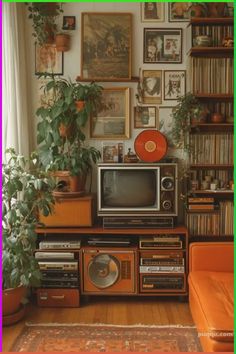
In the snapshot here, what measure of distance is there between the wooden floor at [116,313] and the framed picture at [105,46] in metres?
1.85

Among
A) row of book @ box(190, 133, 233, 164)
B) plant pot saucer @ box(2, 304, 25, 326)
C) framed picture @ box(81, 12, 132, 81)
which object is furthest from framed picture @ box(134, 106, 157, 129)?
plant pot saucer @ box(2, 304, 25, 326)

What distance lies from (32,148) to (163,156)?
114 centimetres

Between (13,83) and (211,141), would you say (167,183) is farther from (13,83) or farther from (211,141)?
(13,83)

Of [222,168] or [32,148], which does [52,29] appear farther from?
[222,168]

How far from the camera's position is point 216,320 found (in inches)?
75.2

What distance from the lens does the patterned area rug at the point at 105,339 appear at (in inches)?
94.0

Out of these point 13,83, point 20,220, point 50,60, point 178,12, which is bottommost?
point 20,220

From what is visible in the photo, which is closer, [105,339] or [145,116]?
[105,339]

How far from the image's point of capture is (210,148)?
3.17 m

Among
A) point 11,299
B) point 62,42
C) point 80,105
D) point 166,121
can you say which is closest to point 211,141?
point 166,121

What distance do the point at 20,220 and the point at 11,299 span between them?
1.77 feet

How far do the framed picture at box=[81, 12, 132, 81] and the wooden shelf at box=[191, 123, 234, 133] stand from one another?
2.36 feet

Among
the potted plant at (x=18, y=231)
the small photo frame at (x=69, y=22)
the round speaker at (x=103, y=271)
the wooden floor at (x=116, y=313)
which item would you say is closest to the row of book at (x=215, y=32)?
the small photo frame at (x=69, y=22)

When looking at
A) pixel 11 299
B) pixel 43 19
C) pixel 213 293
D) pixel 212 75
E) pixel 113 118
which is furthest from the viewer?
pixel 113 118
